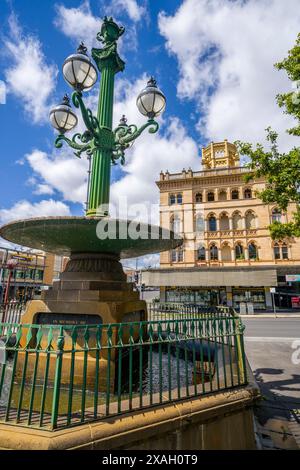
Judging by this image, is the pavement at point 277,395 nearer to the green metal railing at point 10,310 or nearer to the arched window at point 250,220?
the green metal railing at point 10,310

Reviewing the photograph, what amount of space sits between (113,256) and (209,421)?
397 cm

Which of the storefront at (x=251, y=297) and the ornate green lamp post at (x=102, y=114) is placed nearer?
the ornate green lamp post at (x=102, y=114)

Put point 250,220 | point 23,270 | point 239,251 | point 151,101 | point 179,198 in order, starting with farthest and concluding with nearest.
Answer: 1. point 179,198
2. point 250,220
3. point 239,251
4. point 23,270
5. point 151,101

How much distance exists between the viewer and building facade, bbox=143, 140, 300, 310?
27.4 m

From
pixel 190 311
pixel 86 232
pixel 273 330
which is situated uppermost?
pixel 86 232

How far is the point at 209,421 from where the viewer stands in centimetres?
321

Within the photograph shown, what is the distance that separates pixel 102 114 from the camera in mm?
6484

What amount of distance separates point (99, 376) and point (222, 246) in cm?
2725

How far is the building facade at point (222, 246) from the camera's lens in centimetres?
2741

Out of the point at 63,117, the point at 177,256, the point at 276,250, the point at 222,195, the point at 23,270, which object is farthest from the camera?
the point at 222,195

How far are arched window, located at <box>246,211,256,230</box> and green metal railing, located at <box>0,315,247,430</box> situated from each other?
26.7m

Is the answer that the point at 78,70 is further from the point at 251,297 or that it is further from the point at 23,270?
the point at 251,297

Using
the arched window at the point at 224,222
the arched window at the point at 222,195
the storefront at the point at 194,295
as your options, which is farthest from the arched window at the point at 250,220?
the storefront at the point at 194,295

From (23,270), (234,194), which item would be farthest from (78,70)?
(234,194)
